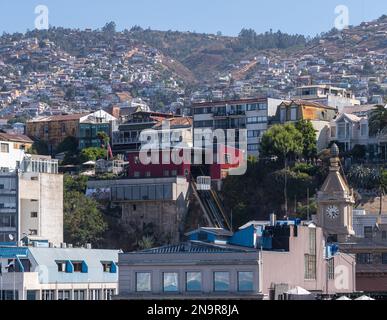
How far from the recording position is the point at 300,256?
49.2 m

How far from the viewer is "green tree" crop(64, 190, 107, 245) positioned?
94875 mm

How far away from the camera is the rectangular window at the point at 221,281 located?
138ft

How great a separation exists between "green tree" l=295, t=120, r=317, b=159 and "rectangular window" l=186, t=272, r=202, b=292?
60915 millimetres

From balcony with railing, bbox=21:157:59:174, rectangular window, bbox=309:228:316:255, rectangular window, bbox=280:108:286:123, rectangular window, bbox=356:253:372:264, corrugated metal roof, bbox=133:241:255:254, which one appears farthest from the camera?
rectangular window, bbox=280:108:286:123

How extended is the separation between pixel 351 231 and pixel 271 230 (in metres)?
28.2

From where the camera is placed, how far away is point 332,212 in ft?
259

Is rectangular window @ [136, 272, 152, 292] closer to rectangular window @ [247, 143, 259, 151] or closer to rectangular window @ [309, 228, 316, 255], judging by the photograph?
rectangular window @ [309, 228, 316, 255]

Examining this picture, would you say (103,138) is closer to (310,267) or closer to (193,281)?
(310,267)

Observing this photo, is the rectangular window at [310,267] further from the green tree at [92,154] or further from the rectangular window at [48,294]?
the green tree at [92,154]

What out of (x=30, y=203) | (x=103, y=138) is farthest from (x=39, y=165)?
(x=103, y=138)

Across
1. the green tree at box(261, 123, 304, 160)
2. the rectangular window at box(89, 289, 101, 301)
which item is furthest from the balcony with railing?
the rectangular window at box(89, 289, 101, 301)

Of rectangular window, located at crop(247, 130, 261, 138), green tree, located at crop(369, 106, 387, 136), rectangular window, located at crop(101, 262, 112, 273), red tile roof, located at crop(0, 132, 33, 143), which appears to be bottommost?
rectangular window, located at crop(101, 262, 112, 273)

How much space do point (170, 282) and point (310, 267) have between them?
→ 920 centimetres
